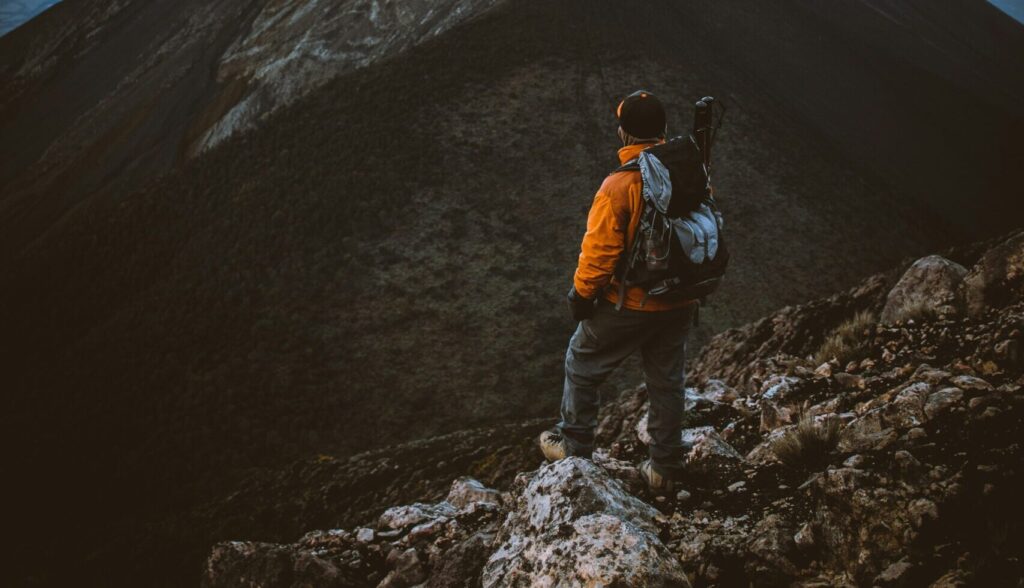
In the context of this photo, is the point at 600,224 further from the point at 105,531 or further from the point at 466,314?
the point at 466,314

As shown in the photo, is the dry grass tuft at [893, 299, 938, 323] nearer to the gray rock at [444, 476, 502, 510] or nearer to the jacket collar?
the jacket collar

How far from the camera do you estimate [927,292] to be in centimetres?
554

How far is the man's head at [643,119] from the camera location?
132 inches

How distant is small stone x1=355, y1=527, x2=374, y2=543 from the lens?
3959 mm

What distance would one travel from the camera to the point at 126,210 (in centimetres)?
1922

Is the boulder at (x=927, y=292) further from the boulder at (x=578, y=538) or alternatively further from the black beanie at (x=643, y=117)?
the boulder at (x=578, y=538)

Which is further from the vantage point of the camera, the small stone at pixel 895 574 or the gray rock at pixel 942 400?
the gray rock at pixel 942 400

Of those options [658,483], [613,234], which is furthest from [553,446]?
[613,234]

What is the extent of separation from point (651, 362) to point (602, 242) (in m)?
0.92

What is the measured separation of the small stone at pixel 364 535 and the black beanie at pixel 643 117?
3.22 meters

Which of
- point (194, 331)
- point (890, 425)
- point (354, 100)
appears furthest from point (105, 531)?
→ point (354, 100)

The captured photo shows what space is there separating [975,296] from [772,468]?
10.3ft

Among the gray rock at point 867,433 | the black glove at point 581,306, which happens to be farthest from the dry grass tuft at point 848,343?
the black glove at point 581,306

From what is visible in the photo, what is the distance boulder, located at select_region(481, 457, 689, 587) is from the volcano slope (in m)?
6.60
